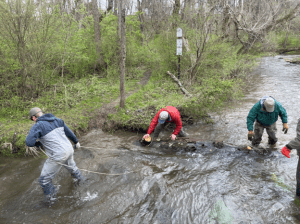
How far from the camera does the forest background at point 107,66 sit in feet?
21.2

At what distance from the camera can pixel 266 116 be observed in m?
4.80

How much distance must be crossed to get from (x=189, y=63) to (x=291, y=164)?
675 cm

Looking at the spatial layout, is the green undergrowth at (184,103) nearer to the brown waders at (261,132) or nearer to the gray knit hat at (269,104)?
the brown waders at (261,132)

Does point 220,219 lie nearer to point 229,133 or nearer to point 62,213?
point 62,213

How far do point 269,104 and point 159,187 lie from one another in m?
3.18

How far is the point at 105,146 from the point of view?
19.4 ft

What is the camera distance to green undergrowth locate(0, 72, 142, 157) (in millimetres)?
5520

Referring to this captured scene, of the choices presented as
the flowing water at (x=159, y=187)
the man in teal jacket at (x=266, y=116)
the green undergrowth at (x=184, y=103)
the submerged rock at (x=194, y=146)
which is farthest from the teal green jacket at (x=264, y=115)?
the green undergrowth at (x=184, y=103)

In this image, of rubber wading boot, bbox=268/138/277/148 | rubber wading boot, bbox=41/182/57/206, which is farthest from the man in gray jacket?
rubber wading boot, bbox=268/138/277/148

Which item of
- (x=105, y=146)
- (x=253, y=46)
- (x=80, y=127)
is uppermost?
(x=253, y=46)

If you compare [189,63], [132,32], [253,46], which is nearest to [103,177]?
[189,63]

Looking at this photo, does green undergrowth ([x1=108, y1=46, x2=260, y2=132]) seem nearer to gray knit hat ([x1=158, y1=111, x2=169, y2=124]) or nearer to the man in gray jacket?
gray knit hat ([x1=158, y1=111, x2=169, y2=124])

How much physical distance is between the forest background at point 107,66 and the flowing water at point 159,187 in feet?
4.33

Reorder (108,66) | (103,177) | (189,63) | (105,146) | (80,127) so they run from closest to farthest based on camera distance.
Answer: (103,177) → (105,146) → (80,127) → (189,63) → (108,66)
